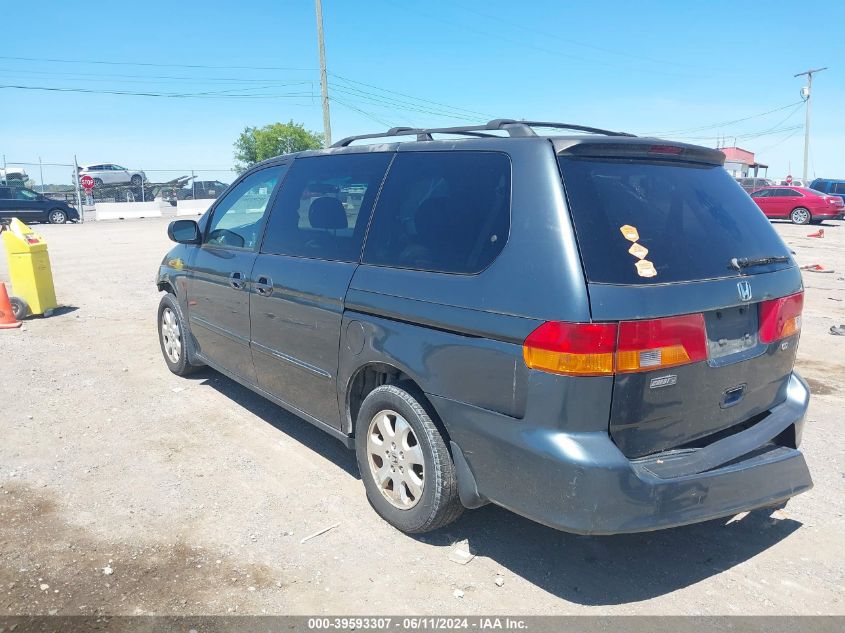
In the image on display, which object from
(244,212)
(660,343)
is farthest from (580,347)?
(244,212)

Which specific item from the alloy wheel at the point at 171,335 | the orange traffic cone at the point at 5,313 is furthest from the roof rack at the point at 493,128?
the orange traffic cone at the point at 5,313

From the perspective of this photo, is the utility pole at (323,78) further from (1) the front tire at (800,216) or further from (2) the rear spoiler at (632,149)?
(2) the rear spoiler at (632,149)

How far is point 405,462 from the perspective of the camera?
10.8 feet

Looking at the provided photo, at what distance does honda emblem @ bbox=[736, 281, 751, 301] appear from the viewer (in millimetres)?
2873

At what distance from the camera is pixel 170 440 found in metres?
4.63

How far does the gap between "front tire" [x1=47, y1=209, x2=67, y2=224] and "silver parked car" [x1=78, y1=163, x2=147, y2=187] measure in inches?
413

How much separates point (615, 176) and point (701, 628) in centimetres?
190

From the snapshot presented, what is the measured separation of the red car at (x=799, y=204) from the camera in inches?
1026

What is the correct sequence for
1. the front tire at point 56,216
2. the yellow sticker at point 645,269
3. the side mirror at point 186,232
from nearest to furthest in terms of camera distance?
1. the yellow sticker at point 645,269
2. the side mirror at point 186,232
3. the front tire at point 56,216

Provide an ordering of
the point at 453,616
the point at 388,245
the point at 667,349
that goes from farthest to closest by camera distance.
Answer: the point at 388,245 < the point at 453,616 < the point at 667,349

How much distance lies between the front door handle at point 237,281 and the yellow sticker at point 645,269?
2752 mm

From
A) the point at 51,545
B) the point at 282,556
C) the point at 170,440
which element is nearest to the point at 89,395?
the point at 170,440

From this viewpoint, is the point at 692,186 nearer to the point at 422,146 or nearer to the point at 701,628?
the point at 422,146

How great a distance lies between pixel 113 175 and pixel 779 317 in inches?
1683
